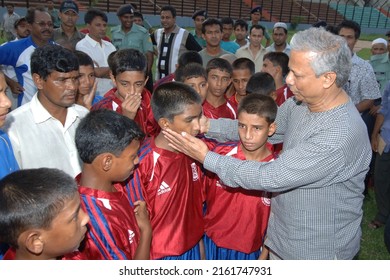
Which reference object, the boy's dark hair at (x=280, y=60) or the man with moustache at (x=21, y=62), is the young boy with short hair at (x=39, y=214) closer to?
the man with moustache at (x=21, y=62)

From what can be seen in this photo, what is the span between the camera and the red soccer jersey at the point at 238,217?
285cm

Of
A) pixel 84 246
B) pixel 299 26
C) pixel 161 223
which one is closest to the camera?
pixel 84 246

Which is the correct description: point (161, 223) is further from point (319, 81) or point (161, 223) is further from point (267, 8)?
point (267, 8)

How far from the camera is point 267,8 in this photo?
107ft

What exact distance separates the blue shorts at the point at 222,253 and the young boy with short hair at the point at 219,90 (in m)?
1.48

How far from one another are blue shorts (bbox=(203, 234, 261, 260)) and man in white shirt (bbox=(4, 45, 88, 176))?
1124 millimetres

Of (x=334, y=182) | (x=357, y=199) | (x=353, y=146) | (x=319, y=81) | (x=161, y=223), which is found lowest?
(x=161, y=223)

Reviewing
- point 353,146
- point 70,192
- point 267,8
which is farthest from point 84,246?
point 267,8

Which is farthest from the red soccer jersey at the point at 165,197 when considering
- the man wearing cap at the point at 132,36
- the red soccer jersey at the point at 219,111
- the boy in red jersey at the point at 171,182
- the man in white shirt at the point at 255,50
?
the man wearing cap at the point at 132,36

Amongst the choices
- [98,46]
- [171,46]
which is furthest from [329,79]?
[171,46]

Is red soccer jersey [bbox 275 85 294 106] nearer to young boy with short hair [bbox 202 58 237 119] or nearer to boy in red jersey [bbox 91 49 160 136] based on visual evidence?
young boy with short hair [bbox 202 58 237 119]

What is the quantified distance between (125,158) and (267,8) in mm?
32622

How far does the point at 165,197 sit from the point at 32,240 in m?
1.07

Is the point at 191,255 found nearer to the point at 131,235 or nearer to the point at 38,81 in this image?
the point at 131,235
